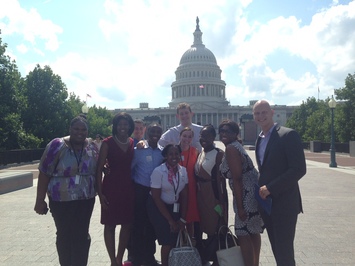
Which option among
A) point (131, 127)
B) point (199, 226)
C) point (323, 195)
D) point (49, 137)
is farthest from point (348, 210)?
point (49, 137)

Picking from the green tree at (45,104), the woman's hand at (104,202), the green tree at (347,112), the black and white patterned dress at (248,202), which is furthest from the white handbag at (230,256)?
the green tree at (347,112)

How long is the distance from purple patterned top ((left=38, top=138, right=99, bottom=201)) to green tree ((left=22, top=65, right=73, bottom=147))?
3859 cm

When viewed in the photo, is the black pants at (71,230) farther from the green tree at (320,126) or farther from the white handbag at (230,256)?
the green tree at (320,126)

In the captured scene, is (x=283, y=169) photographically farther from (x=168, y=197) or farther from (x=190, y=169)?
(x=168, y=197)

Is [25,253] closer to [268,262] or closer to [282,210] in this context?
[268,262]

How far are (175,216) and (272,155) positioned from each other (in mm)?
1688

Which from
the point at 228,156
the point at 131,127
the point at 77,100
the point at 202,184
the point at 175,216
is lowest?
the point at 175,216

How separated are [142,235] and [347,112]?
142 ft

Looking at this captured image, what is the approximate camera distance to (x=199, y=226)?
18.7ft

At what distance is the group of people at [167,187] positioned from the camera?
4.65 m

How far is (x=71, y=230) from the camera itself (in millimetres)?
5129

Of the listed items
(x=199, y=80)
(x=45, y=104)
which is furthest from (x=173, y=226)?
(x=199, y=80)

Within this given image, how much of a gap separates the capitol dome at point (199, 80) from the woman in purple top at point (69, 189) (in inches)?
4599

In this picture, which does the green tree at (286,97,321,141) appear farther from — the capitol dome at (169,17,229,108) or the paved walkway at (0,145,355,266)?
the paved walkway at (0,145,355,266)
